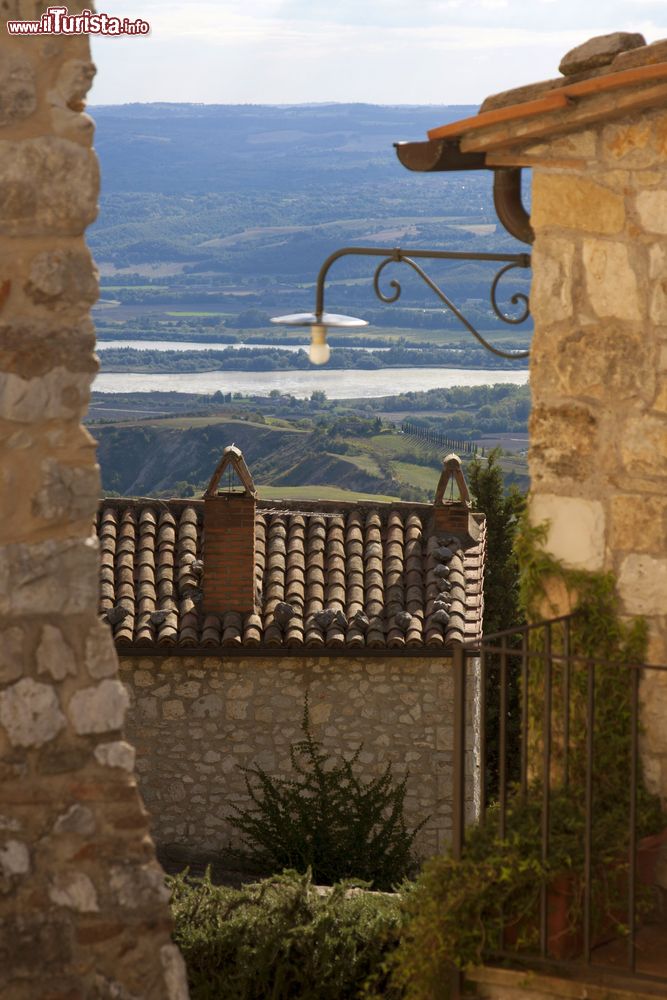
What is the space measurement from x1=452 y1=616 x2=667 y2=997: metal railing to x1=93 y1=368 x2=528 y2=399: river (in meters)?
80.1

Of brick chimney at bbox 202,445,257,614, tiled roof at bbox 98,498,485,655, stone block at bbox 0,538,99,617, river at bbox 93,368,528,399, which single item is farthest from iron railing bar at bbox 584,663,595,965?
river at bbox 93,368,528,399

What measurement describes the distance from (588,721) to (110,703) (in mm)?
1872

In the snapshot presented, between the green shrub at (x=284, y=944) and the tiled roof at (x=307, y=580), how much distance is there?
5823mm

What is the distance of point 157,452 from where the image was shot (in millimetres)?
66062

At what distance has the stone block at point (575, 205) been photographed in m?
5.13

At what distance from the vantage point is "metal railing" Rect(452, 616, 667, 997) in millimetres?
4738

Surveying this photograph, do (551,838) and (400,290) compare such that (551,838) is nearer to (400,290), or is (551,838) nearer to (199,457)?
(400,290)

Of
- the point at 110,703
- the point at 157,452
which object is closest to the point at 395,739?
the point at 110,703

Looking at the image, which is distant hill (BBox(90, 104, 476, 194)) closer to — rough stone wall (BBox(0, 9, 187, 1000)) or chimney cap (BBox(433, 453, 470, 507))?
chimney cap (BBox(433, 453, 470, 507))

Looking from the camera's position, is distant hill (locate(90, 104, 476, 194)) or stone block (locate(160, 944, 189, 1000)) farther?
distant hill (locate(90, 104, 476, 194))

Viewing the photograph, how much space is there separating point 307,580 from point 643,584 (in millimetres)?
9951

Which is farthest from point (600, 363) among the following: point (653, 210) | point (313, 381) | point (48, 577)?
point (313, 381)

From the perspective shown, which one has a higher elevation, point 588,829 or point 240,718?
point 588,829

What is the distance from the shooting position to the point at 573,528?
17.6ft
